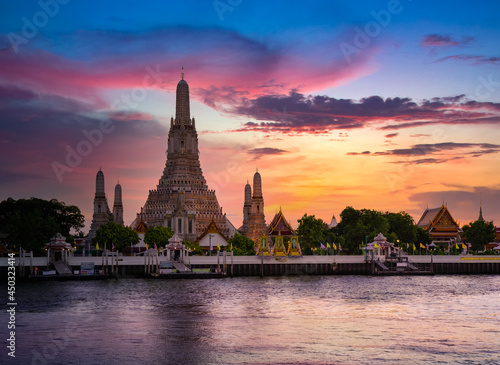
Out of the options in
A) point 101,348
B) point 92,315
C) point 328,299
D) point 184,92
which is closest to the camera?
point 101,348

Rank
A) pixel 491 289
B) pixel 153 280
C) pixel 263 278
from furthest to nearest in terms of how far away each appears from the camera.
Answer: pixel 263 278, pixel 153 280, pixel 491 289

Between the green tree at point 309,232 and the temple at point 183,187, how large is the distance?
31.1 metres

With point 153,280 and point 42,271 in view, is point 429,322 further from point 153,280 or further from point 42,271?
point 42,271

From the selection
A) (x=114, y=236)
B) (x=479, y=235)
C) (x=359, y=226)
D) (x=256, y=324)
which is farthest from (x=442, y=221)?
(x=256, y=324)

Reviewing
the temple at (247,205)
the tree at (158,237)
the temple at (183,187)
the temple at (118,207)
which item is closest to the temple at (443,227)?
the temple at (247,205)

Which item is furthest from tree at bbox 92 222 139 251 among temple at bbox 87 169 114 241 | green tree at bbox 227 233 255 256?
temple at bbox 87 169 114 241

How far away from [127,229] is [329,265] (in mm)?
35133

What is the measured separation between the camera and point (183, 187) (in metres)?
163

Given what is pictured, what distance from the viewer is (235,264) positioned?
104750 millimetres

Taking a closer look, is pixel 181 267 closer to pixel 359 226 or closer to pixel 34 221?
pixel 34 221

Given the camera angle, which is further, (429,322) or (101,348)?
(429,322)

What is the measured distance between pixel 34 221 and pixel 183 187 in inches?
2333

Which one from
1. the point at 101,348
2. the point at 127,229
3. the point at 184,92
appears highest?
the point at 184,92

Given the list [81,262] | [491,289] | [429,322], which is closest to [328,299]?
[429,322]
